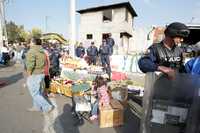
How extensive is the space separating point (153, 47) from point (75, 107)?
3015 millimetres

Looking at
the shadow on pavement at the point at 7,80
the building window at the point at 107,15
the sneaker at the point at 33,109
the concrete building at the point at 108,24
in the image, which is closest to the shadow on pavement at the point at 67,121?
the sneaker at the point at 33,109

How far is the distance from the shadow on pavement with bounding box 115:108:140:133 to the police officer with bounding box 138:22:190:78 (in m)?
2.42

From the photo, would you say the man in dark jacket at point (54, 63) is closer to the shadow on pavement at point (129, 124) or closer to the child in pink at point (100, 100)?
the child in pink at point (100, 100)

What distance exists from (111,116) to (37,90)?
2.02 meters

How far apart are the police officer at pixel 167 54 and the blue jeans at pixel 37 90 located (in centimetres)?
364

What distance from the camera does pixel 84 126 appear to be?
5.17 meters

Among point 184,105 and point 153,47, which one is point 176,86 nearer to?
point 184,105

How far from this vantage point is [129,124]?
5.37 m

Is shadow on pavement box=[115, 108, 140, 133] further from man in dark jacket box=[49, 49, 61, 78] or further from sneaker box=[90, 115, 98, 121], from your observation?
man in dark jacket box=[49, 49, 61, 78]

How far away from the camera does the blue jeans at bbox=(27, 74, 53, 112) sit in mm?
5996

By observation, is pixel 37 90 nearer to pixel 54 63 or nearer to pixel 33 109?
pixel 33 109

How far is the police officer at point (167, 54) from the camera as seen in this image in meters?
2.84

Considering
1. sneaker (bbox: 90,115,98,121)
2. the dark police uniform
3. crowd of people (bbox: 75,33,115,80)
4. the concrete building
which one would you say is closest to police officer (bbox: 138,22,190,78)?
the dark police uniform

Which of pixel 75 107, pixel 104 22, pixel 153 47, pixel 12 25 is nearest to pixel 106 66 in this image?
pixel 75 107
